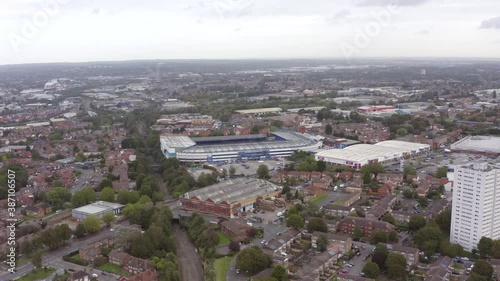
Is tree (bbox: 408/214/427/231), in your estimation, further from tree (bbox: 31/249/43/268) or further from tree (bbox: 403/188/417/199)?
tree (bbox: 31/249/43/268)

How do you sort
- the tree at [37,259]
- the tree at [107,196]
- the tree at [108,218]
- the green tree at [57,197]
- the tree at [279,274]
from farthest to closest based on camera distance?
the tree at [107,196] → the green tree at [57,197] → the tree at [108,218] → the tree at [37,259] → the tree at [279,274]

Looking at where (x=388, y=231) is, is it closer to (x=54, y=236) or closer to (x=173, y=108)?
(x=54, y=236)

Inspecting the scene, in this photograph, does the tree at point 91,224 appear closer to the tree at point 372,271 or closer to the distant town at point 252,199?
the distant town at point 252,199

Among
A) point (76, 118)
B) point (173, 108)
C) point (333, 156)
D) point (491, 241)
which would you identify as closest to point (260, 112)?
point (173, 108)

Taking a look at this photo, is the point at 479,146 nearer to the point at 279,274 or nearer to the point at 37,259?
the point at 279,274

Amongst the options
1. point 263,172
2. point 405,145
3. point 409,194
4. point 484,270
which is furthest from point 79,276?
point 405,145

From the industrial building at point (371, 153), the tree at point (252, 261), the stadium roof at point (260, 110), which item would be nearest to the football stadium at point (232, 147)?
the industrial building at point (371, 153)

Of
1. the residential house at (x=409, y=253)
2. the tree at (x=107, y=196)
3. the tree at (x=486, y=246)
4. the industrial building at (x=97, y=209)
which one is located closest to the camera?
the residential house at (x=409, y=253)
